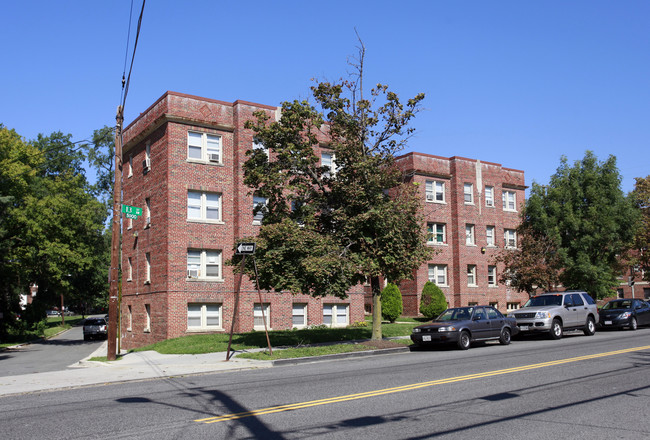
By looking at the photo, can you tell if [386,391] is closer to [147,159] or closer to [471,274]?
→ [147,159]

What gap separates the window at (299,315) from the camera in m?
29.5

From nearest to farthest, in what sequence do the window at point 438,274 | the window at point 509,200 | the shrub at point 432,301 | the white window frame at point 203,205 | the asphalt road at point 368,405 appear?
the asphalt road at point 368,405, the white window frame at point 203,205, the shrub at point 432,301, the window at point 438,274, the window at point 509,200

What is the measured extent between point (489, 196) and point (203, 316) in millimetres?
23918

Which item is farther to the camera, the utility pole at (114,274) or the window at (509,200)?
the window at (509,200)

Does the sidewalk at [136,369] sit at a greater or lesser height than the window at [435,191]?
lesser

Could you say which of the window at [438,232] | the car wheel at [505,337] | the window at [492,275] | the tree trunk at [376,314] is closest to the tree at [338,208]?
the tree trunk at [376,314]

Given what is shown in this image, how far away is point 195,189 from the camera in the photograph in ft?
89.4

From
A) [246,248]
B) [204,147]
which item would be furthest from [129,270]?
[246,248]

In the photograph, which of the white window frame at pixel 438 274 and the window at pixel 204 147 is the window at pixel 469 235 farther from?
the window at pixel 204 147

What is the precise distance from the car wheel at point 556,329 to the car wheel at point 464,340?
488cm

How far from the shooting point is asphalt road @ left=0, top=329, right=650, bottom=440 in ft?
23.1

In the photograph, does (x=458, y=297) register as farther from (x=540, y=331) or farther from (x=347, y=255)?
(x=347, y=255)

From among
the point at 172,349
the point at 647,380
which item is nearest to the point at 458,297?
the point at 172,349

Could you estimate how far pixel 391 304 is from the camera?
33781mm
